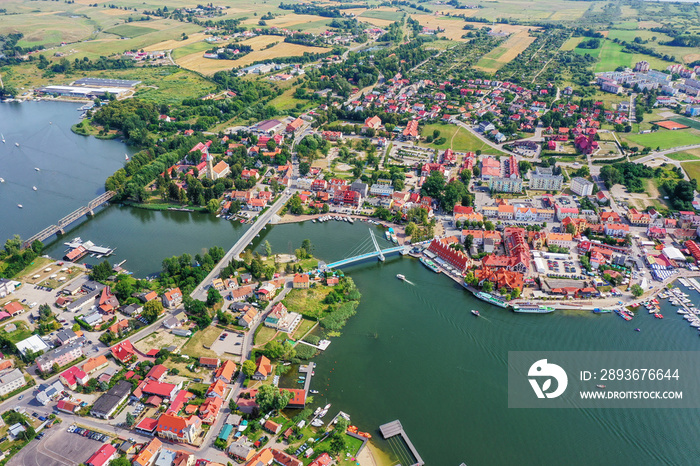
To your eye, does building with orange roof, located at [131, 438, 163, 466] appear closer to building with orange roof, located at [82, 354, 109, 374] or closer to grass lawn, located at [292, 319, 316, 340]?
building with orange roof, located at [82, 354, 109, 374]

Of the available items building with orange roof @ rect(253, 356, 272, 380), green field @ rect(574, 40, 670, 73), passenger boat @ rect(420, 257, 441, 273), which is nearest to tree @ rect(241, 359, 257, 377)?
building with orange roof @ rect(253, 356, 272, 380)

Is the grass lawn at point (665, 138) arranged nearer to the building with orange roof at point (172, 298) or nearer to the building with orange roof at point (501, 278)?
the building with orange roof at point (501, 278)

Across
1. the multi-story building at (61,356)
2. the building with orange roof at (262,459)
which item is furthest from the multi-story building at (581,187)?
the multi-story building at (61,356)

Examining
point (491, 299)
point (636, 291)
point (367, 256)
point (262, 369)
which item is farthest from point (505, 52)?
point (262, 369)

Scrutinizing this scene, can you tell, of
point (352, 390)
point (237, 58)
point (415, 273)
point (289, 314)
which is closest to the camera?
point (352, 390)

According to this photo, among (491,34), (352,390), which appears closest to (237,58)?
(491,34)

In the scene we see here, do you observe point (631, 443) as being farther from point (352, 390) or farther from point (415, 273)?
point (415, 273)
